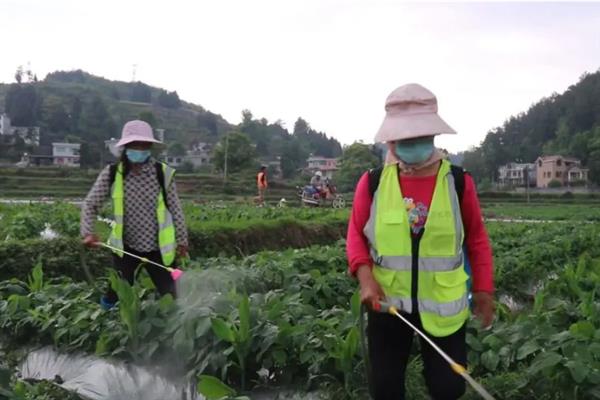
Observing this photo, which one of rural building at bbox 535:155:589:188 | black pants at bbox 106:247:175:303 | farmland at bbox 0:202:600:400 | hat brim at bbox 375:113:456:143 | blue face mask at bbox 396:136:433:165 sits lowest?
farmland at bbox 0:202:600:400

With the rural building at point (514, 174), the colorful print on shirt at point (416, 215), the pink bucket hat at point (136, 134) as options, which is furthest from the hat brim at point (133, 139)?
the rural building at point (514, 174)

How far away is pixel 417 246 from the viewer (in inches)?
109

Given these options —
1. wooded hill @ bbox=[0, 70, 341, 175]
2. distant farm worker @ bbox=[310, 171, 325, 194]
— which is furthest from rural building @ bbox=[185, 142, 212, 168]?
distant farm worker @ bbox=[310, 171, 325, 194]

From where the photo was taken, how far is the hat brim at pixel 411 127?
8.91 ft

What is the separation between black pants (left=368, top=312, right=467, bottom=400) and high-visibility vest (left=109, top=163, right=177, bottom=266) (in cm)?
201

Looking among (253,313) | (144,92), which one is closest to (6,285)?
(253,313)

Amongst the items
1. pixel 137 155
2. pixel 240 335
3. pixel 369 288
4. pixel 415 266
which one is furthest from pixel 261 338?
pixel 137 155

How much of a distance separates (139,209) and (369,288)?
2209 mm

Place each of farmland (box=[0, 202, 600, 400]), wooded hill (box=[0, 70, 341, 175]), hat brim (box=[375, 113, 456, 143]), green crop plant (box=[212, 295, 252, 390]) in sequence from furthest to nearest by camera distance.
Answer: wooded hill (box=[0, 70, 341, 175]), green crop plant (box=[212, 295, 252, 390]), farmland (box=[0, 202, 600, 400]), hat brim (box=[375, 113, 456, 143])

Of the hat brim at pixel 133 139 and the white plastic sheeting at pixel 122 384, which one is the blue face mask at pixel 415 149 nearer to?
the white plastic sheeting at pixel 122 384

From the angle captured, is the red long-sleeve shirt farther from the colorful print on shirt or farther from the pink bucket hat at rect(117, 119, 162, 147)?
the pink bucket hat at rect(117, 119, 162, 147)

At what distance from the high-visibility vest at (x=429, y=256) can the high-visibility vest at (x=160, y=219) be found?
212 cm

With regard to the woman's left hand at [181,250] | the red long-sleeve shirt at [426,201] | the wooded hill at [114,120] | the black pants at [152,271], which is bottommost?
the black pants at [152,271]

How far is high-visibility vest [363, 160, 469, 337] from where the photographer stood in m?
2.77
